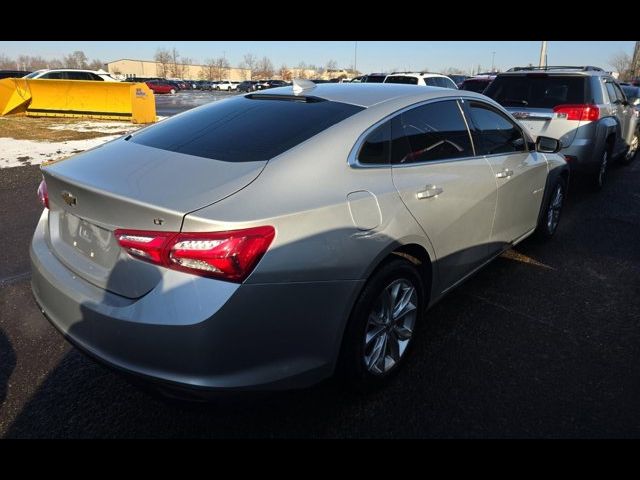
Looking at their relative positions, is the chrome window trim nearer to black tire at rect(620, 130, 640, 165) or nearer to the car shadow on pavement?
the car shadow on pavement

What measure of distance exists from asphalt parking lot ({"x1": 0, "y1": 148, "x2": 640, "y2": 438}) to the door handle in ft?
3.30

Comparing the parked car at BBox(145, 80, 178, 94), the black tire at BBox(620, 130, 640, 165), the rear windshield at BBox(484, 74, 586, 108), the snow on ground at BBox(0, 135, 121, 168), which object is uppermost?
the parked car at BBox(145, 80, 178, 94)

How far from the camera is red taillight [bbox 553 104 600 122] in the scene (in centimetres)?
618

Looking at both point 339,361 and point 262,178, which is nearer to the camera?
point 262,178

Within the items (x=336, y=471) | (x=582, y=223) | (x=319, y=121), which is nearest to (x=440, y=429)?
(x=336, y=471)

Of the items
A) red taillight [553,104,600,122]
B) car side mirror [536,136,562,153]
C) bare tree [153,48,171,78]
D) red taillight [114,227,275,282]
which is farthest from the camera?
bare tree [153,48,171,78]

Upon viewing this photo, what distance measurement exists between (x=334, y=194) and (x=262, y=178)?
0.34m

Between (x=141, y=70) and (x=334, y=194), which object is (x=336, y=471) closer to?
(x=334, y=194)

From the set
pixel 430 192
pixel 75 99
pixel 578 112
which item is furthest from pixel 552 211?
pixel 75 99

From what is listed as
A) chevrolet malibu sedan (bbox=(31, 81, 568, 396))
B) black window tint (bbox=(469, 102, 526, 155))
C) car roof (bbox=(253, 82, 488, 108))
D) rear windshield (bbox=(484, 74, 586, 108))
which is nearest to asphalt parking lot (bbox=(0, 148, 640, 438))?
chevrolet malibu sedan (bbox=(31, 81, 568, 396))

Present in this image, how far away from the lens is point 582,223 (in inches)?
223

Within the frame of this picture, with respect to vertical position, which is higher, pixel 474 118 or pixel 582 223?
pixel 474 118

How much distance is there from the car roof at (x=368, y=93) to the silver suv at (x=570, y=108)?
3.64 meters

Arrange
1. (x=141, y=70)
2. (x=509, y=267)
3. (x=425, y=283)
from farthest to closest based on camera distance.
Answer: (x=141, y=70), (x=509, y=267), (x=425, y=283)
